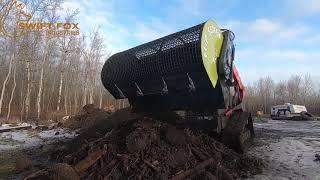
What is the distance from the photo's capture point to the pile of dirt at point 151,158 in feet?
21.0

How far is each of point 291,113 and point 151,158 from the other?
27.3m

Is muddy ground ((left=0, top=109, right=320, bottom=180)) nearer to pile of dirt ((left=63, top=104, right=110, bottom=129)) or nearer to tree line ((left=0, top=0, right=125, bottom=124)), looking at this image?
pile of dirt ((left=63, top=104, right=110, bottom=129))

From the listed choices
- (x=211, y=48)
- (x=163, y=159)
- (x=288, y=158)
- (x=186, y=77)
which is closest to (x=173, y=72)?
(x=186, y=77)

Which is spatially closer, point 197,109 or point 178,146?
point 178,146

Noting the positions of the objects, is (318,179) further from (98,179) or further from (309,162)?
(98,179)

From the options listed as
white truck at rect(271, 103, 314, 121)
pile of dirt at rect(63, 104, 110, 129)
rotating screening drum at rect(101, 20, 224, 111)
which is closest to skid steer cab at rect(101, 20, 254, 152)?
rotating screening drum at rect(101, 20, 224, 111)

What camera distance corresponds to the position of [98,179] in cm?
623

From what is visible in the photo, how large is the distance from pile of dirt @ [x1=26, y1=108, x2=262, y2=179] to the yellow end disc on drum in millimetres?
1318

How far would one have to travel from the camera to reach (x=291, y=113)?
105ft

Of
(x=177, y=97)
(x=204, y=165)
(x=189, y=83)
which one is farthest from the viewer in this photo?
(x=177, y=97)

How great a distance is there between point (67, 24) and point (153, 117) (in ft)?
88.3

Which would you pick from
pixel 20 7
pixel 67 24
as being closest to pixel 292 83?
pixel 67 24

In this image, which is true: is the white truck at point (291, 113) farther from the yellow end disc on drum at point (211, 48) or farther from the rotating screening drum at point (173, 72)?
the yellow end disc on drum at point (211, 48)

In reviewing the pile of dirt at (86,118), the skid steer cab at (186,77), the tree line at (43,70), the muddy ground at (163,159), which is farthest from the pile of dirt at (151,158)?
the tree line at (43,70)
